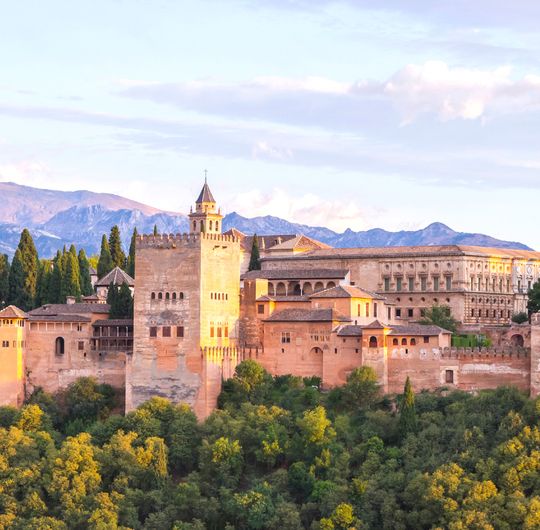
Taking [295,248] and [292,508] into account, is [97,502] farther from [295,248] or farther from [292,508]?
[295,248]

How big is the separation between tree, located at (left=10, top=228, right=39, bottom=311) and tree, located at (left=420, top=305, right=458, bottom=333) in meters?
21.6

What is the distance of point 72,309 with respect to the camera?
68.6 m

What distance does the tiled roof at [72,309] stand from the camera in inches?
2665

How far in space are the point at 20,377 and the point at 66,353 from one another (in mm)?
2397

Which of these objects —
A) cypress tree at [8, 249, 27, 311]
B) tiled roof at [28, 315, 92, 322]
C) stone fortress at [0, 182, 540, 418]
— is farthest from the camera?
cypress tree at [8, 249, 27, 311]

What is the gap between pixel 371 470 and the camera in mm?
56281

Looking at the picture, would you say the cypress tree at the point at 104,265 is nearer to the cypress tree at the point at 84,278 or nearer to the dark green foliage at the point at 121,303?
the cypress tree at the point at 84,278

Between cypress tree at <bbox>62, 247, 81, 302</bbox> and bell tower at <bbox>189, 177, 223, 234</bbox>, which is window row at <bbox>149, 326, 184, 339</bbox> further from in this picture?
cypress tree at <bbox>62, 247, 81, 302</bbox>

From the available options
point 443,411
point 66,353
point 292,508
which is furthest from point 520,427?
point 66,353

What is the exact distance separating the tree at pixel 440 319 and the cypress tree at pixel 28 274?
70.9 feet

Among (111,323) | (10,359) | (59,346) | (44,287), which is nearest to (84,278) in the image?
(44,287)

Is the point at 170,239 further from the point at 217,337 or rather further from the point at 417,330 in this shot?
the point at 417,330

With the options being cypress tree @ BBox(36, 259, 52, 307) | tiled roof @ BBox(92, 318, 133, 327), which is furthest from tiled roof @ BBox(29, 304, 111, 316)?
cypress tree @ BBox(36, 259, 52, 307)

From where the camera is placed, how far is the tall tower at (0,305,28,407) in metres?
65.6
